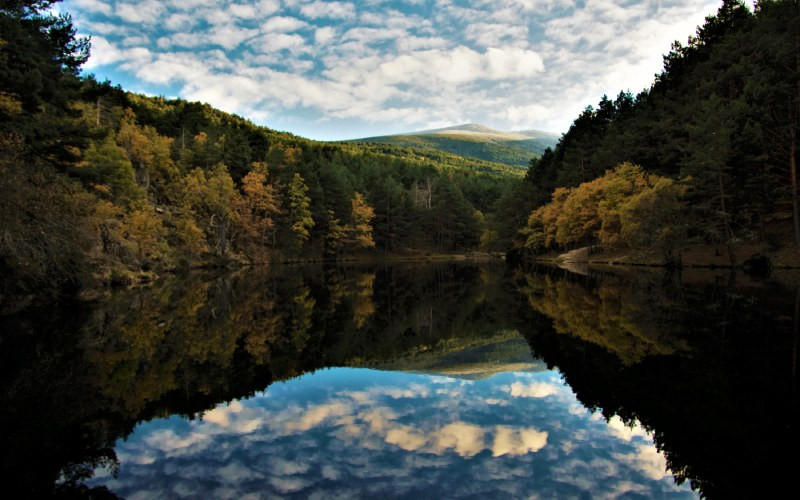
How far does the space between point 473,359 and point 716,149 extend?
1285 inches

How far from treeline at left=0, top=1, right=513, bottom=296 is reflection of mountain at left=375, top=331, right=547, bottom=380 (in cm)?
1417

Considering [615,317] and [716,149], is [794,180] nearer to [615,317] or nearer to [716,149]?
[716,149]

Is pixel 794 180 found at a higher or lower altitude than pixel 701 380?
higher

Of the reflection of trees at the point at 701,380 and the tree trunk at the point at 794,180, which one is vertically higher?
the tree trunk at the point at 794,180

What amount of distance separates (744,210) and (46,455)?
42819 mm

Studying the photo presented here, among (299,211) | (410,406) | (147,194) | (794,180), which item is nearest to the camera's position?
(410,406)

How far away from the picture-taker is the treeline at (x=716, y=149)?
109 ft

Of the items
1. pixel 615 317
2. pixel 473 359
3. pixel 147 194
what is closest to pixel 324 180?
pixel 147 194

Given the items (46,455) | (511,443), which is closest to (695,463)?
(511,443)

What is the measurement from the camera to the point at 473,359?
12.2 metres

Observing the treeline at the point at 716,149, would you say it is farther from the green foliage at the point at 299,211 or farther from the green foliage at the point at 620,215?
the green foliage at the point at 299,211

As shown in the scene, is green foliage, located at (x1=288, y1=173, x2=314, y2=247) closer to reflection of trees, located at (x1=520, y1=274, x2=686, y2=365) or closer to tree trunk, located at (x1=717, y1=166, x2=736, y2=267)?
reflection of trees, located at (x1=520, y1=274, x2=686, y2=365)

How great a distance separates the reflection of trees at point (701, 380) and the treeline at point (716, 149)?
20.1 m

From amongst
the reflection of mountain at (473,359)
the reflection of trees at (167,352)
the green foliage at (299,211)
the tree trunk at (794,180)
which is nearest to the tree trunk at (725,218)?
the tree trunk at (794,180)
